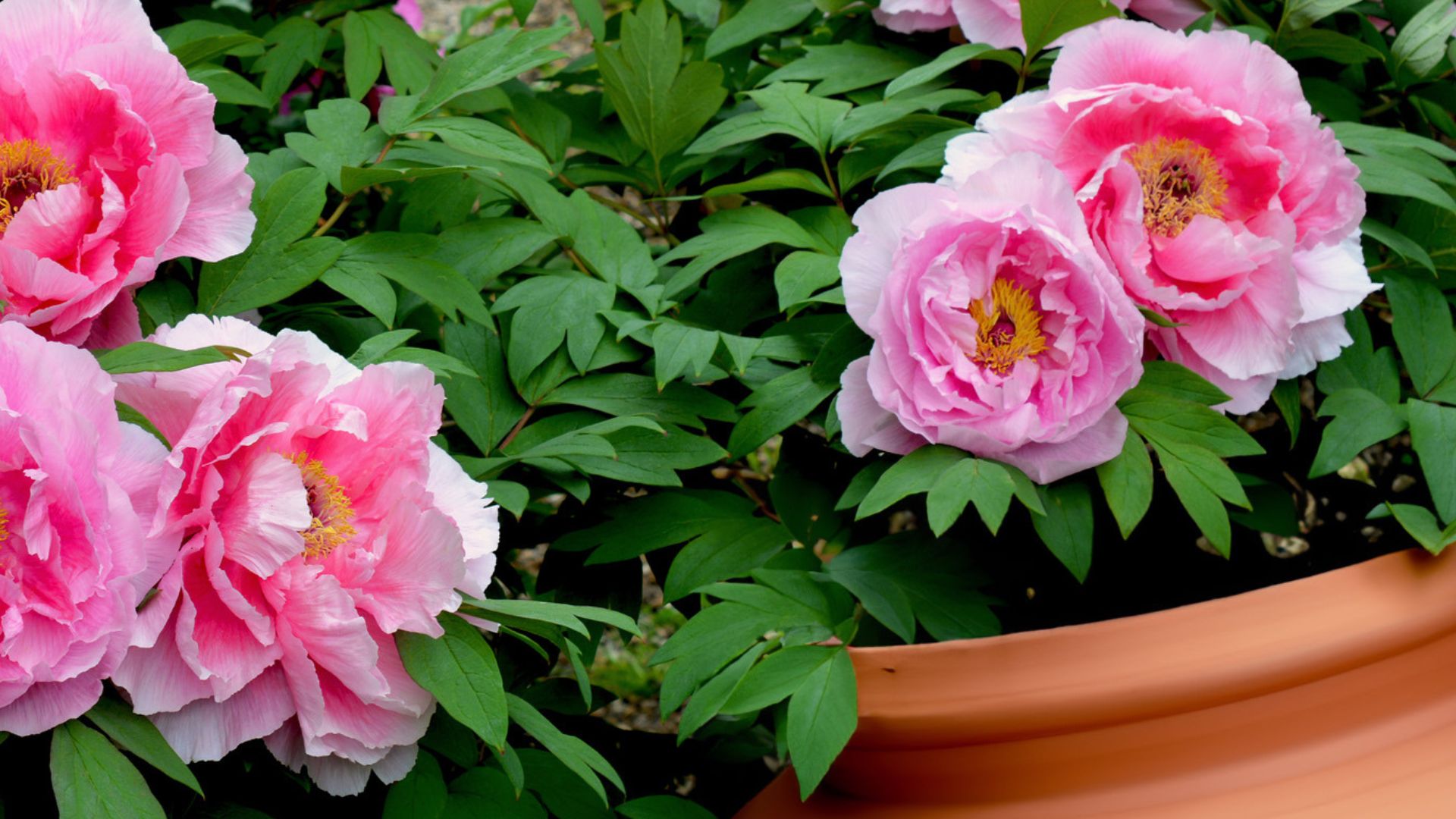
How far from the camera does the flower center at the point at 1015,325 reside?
75 cm

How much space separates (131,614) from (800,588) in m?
0.35

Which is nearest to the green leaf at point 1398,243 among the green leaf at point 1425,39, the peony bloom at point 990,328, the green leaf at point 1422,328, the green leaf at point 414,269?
the green leaf at point 1422,328

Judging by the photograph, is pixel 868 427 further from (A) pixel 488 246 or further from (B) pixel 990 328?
(A) pixel 488 246

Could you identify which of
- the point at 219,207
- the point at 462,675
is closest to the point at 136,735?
the point at 462,675

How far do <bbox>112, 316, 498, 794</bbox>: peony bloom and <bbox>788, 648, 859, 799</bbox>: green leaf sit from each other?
0.18m

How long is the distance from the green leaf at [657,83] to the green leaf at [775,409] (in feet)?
0.77

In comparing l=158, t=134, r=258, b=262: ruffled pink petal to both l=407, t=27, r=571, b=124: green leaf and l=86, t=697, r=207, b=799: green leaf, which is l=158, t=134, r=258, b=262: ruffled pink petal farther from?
l=86, t=697, r=207, b=799: green leaf

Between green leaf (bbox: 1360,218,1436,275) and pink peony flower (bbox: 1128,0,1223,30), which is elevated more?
pink peony flower (bbox: 1128,0,1223,30)

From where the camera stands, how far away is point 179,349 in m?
0.60

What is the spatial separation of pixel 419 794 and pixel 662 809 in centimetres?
15

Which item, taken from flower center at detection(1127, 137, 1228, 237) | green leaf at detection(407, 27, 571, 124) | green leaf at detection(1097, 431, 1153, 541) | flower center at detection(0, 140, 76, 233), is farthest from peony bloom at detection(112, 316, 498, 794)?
flower center at detection(1127, 137, 1228, 237)

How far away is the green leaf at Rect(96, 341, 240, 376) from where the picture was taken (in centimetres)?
→ 58

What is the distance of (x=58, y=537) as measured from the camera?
1.77 feet

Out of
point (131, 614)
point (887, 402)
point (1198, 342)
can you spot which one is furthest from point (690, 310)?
point (131, 614)
